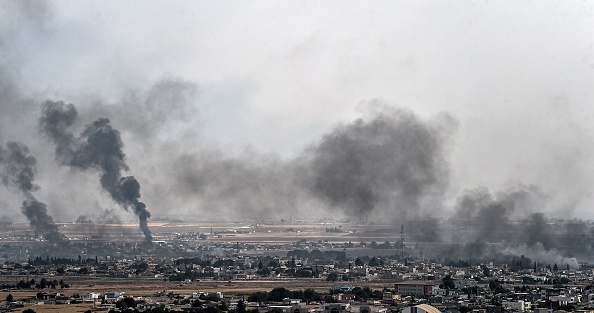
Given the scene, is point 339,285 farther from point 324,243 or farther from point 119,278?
point 324,243

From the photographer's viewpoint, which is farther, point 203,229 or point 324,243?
point 203,229

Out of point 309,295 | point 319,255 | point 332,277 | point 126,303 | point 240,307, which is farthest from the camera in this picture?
point 319,255

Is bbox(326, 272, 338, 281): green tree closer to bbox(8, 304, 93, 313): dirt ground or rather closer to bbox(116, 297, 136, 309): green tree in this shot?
bbox(116, 297, 136, 309): green tree

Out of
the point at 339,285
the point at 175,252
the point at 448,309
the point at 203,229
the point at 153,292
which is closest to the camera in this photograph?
the point at 448,309

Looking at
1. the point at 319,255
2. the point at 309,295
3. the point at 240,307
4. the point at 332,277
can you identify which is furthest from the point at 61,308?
the point at 319,255

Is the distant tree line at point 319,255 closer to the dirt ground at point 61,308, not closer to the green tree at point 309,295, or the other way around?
the green tree at point 309,295

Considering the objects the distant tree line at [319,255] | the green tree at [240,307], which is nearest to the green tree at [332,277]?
the distant tree line at [319,255]

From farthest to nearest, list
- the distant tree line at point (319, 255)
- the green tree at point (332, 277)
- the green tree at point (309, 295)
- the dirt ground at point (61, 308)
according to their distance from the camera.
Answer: the distant tree line at point (319, 255) < the green tree at point (332, 277) < the green tree at point (309, 295) < the dirt ground at point (61, 308)

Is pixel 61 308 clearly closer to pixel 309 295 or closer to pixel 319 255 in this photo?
pixel 309 295

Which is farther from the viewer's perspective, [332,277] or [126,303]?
[332,277]

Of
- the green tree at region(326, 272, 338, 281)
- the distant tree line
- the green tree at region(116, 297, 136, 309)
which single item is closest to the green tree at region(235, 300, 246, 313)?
the green tree at region(116, 297, 136, 309)

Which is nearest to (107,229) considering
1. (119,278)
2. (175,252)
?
(175,252)
